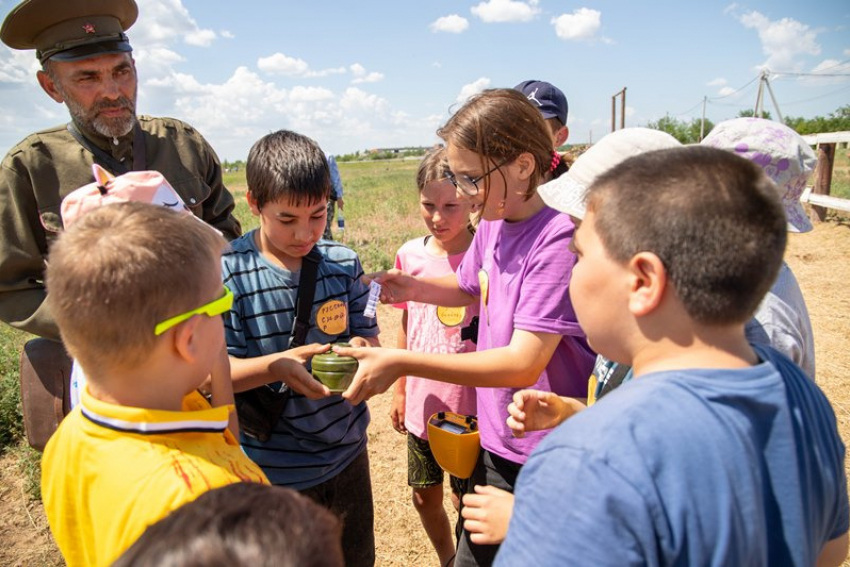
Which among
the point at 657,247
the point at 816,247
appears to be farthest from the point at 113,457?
the point at 816,247

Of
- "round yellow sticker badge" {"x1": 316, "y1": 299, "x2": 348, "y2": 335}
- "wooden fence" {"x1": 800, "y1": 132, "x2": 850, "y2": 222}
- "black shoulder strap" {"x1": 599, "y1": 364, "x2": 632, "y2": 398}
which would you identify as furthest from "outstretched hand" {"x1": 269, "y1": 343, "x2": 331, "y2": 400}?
"wooden fence" {"x1": 800, "y1": 132, "x2": 850, "y2": 222}

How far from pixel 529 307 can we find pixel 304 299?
0.95 meters

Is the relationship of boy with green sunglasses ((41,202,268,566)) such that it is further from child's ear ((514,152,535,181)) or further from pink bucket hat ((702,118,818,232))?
pink bucket hat ((702,118,818,232))

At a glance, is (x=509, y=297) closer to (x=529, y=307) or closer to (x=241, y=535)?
(x=529, y=307)

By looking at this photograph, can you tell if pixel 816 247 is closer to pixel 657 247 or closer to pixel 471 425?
pixel 471 425

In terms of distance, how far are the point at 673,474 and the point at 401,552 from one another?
3.06 metres

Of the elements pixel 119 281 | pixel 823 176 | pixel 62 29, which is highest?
pixel 62 29

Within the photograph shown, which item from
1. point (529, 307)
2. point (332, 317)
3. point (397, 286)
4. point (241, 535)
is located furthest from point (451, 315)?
point (241, 535)

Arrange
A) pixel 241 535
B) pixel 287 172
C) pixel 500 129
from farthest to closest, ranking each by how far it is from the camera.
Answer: pixel 287 172 < pixel 500 129 < pixel 241 535

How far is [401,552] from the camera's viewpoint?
11.8 ft

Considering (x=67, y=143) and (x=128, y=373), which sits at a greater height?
(x=67, y=143)

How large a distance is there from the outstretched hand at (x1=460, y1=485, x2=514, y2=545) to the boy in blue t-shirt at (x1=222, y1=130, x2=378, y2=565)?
1016 mm

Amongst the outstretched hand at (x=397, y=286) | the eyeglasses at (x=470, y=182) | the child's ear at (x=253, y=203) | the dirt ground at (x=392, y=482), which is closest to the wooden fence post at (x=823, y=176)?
the dirt ground at (x=392, y=482)

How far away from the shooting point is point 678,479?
0.92 meters
